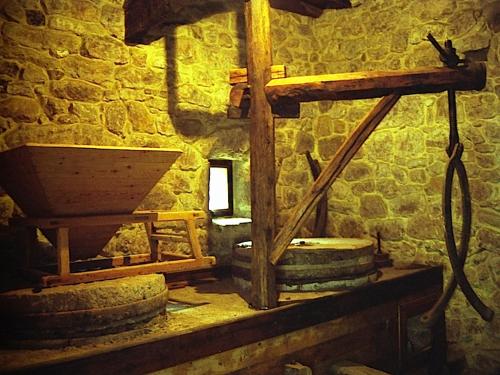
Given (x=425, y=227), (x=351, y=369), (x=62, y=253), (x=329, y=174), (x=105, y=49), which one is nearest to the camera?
(x=62, y=253)

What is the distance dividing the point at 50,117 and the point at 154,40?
128 cm

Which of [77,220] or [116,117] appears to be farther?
[116,117]

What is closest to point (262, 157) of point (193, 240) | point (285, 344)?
point (193, 240)

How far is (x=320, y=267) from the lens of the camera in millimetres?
3939

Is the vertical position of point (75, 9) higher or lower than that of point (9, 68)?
higher

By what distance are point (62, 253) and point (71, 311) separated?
17.5 inches

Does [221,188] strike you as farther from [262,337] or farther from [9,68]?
[9,68]

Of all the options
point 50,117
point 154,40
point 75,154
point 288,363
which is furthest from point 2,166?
point 288,363

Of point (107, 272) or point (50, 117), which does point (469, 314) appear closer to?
point (107, 272)

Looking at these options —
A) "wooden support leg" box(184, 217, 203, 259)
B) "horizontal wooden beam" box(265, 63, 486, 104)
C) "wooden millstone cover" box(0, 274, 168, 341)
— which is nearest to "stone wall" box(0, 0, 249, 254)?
"wooden support leg" box(184, 217, 203, 259)

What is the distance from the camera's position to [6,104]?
146 inches

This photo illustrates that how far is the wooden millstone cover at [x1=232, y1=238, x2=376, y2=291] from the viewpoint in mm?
3891

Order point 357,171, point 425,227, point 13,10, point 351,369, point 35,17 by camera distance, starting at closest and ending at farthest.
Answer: point 351,369 → point 13,10 → point 35,17 → point 425,227 → point 357,171

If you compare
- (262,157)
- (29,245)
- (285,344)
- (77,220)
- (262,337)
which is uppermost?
(262,157)
